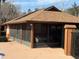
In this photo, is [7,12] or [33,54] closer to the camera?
[33,54]

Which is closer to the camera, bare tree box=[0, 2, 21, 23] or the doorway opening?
the doorway opening

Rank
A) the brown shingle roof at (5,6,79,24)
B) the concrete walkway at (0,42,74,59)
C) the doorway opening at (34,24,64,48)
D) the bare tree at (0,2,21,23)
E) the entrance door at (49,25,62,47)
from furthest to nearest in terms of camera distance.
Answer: the bare tree at (0,2,21,23), the entrance door at (49,25,62,47), the doorway opening at (34,24,64,48), the brown shingle roof at (5,6,79,24), the concrete walkway at (0,42,74,59)

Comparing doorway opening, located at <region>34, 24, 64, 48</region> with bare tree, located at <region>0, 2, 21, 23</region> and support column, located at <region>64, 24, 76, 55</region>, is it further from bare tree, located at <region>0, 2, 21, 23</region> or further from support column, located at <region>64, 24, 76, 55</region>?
bare tree, located at <region>0, 2, 21, 23</region>

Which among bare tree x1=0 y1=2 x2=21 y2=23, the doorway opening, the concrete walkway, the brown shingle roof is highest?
bare tree x1=0 y1=2 x2=21 y2=23

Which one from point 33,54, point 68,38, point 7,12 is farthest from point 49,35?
point 7,12

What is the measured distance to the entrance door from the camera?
1003 inches

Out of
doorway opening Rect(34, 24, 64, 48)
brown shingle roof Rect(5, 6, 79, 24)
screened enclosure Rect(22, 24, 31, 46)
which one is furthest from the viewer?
screened enclosure Rect(22, 24, 31, 46)

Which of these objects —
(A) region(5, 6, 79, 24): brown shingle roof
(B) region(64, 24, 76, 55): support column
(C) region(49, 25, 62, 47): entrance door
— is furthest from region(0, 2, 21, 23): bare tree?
(B) region(64, 24, 76, 55): support column

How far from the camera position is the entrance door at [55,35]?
25.5 metres

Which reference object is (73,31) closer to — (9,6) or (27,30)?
(27,30)

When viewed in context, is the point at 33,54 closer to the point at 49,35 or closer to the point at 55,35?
the point at 49,35

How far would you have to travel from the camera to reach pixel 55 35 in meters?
25.8

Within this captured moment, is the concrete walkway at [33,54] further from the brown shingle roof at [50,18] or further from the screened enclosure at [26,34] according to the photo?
the screened enclosure at [26,34]

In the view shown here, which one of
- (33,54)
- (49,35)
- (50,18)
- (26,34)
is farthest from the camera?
(26,34)
